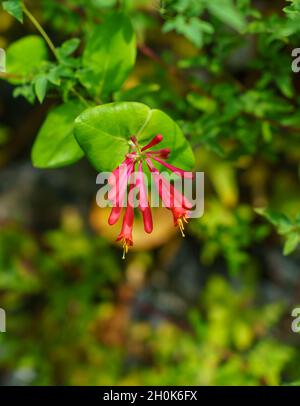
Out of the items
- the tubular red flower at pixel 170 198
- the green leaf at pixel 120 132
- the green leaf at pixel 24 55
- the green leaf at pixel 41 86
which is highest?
the green leaf at pixel 24 55

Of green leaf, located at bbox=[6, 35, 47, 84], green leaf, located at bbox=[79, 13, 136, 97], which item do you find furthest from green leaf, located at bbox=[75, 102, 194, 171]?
green leaf, located at bbox=[6, 35, 47, 84]

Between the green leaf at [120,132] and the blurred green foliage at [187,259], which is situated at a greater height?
the blurred green foliage at [187,259]

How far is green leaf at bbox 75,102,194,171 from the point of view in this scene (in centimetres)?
80

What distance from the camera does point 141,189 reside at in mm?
764

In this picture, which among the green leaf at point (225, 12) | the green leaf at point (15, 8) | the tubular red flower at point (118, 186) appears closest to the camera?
the tubular red flower at point (118, 186)

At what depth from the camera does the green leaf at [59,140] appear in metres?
0.93

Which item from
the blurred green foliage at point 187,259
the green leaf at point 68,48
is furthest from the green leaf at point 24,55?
the blurred green foliage at point 187,259

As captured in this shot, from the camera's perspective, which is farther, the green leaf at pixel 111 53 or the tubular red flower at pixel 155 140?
the green leaf at pixel 111 53

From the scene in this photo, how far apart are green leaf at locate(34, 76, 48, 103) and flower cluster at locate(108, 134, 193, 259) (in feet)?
0.46

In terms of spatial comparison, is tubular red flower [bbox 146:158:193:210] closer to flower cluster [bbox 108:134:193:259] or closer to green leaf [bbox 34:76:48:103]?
flower cluster [bbox 108:134:193:259]

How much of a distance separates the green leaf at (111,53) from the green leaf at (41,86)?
0.31 ft

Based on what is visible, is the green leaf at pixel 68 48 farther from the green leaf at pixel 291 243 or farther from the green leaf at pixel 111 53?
the green leaf at pixel 291 243

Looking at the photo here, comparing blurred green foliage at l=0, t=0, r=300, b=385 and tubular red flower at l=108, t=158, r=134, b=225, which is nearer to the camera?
tubular red flower at l=108, t=158, r=134, b=225

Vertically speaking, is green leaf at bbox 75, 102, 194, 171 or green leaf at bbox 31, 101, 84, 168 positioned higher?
green leaf at bbox 31, 101, 84, 168
